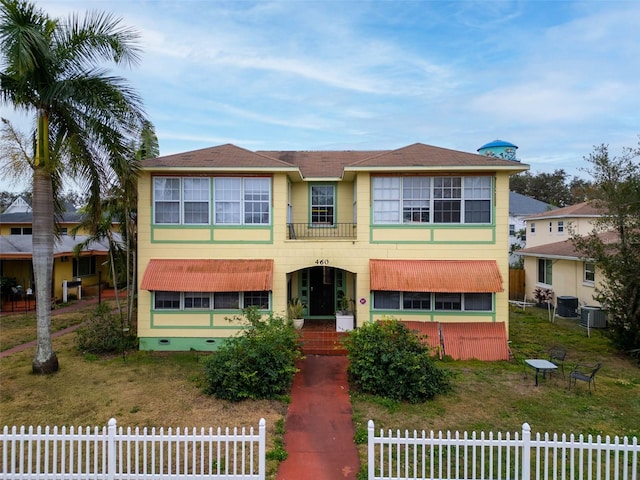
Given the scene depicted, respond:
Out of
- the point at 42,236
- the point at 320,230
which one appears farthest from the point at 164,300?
the point at 320,230

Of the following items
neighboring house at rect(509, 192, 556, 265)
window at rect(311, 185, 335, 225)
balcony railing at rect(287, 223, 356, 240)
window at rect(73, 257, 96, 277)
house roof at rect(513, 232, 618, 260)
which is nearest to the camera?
balcony railing at rect(287, 223, 356, 240)

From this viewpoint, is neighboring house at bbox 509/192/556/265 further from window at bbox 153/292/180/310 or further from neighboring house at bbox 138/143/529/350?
window at bbox 153/292/180/310

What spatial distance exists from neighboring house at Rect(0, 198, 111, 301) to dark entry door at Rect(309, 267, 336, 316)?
11.5 meters

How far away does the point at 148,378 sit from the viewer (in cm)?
1033

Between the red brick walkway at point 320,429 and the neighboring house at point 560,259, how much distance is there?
12.6 metres

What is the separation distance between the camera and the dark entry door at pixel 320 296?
1555 cm

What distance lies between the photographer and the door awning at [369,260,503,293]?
12.0 metres

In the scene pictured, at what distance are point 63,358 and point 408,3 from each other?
17.2 metres

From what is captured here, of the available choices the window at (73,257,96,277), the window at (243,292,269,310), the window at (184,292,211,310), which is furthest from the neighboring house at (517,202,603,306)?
the window at (73,257,96,277)

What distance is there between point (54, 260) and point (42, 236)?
52.2 feet

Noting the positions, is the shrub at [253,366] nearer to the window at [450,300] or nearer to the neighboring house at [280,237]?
the neighboring house at [280,237]

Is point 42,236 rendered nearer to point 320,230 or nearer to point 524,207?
point 320,230

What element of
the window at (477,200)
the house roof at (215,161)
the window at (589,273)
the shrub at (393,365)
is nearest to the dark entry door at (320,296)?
the house roof at (215,161)

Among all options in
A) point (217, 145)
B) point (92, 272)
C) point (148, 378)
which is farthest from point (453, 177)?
point (92, 272)
